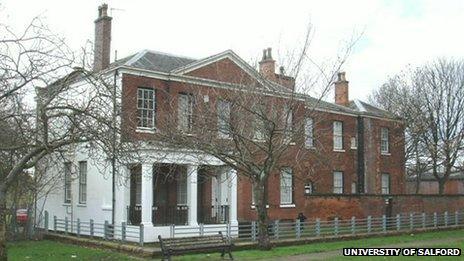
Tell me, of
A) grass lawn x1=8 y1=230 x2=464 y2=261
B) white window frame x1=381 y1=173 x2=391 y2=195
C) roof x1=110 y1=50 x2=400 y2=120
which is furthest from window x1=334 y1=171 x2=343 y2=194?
grass lawn x1=8 y1=230 x2=464 y2=261

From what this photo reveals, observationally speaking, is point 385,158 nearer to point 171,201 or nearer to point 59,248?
point 171,201

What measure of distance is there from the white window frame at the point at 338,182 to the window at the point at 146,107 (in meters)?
15.2

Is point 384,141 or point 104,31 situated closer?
point 104,31

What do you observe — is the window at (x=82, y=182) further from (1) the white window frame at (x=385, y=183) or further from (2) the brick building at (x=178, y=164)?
(1) the white window frame at (x=385, y=183)

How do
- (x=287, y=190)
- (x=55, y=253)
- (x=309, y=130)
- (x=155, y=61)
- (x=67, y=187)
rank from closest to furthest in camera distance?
(x=55, y=253) < (x=309, y=130) < (x=155, y=61) < (x=67, y=187) < (x=287, y=190)

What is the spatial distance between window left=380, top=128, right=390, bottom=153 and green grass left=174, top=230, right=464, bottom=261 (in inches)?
479

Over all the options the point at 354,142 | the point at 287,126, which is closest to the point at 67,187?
the point at 287,126

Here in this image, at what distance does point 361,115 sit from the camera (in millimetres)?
38875

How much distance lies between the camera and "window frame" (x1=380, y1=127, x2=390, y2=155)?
40.4 m

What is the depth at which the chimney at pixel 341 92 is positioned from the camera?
1622 inches

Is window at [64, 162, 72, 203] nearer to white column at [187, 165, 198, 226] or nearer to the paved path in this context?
white column at [187, 165, 198, 226]

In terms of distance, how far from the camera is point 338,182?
37.7 m

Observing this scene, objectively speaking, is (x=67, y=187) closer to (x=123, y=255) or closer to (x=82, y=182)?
(x=82, y=182)

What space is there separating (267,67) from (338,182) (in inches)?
492
